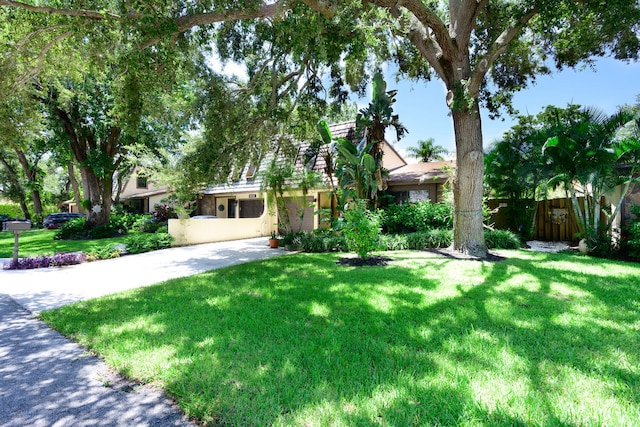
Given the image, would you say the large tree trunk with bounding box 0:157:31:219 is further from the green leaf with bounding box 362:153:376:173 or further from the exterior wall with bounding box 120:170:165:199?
the green leaf with bounding box 362:153:376:173

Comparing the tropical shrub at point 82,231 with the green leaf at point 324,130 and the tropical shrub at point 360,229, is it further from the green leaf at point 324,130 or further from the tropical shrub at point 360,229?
the tropical shrub at point 360,229

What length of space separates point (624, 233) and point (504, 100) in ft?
A: 21.3

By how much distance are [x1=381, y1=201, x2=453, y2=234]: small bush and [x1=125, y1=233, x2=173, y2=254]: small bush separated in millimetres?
9412

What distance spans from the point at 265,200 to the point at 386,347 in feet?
48.6

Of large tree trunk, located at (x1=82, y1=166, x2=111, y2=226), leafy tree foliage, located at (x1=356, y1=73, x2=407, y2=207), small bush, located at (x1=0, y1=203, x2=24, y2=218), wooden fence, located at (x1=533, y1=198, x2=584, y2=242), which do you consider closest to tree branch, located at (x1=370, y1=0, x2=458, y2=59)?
leafy tree foliage, located at (x1=356, y1=73, x2=407, y2=207)

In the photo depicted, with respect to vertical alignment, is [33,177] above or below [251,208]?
above

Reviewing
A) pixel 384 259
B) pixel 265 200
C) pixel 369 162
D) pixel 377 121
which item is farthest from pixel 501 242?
pixel 265 200

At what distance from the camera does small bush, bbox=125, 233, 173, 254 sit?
12.2m

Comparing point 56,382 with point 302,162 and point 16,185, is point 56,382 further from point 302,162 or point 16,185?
point 16,185

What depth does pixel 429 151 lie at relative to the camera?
2730cm

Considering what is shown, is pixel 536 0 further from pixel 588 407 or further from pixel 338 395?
pixel 338 395

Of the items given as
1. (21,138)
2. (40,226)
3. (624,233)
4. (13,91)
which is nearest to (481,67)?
(624,233)

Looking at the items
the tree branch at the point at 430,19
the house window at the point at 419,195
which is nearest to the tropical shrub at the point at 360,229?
the tree branch at the point at 430,19

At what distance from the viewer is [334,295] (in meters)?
5.34
